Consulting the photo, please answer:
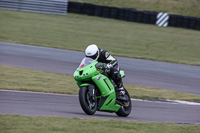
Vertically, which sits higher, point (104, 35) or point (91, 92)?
point (91, 92)

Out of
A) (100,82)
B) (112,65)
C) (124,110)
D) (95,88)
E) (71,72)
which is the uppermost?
(112,65)

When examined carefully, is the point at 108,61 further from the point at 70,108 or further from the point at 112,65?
the point at 70,108

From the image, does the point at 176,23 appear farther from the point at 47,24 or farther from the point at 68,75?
Answer: the point at 68,75

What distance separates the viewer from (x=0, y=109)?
24.7ft

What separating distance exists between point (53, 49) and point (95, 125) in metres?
13.4

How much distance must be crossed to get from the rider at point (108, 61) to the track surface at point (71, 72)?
22.5 inches

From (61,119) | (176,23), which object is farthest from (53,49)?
(176,23)

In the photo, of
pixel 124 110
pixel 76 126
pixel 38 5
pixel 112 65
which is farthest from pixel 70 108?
pixel 38 5

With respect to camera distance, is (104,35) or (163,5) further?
(163,5)

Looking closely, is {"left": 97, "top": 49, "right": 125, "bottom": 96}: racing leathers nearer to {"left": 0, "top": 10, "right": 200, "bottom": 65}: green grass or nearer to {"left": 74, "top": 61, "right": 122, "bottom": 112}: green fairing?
{"left": 74, "top": 61, "right": 122, "bottom": 112}: green fairing

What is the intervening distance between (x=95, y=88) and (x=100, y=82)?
0.25 metres

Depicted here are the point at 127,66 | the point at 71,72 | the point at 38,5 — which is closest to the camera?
the point at 71,72

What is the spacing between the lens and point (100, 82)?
771cm

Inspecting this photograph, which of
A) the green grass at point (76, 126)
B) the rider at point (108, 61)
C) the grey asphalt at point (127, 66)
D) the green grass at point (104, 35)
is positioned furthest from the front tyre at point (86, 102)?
the green grass at point (104, 35)
